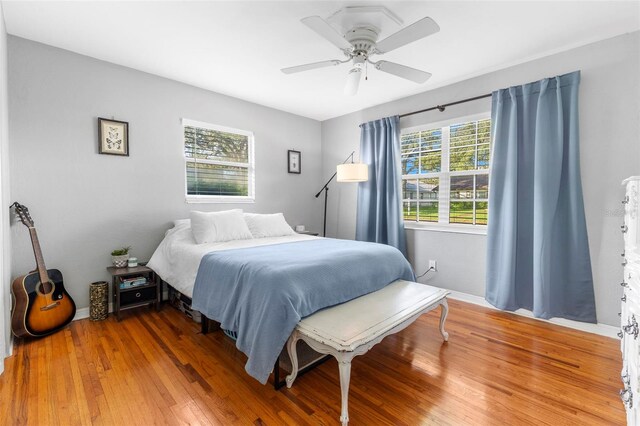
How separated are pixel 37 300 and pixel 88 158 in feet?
4.26

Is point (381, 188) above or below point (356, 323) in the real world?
above

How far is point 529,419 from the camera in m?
1.53

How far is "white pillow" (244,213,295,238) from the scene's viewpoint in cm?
348

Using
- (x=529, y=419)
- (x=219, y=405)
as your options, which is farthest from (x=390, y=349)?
(x=219, y=405)

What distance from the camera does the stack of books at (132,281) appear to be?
276 centimetres

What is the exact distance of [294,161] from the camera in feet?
15.0

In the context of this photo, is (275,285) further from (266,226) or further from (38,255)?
(38,255)

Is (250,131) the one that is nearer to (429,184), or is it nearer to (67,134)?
(67,134)

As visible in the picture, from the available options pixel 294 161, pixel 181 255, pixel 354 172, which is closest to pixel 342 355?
pixel 181 255

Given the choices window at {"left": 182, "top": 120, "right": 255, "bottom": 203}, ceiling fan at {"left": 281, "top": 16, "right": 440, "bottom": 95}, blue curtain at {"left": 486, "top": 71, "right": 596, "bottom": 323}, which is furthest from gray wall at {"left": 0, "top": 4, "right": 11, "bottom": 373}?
blue curtain at {"left": 486, "top": 71, "right": 596, "bottom": 323}

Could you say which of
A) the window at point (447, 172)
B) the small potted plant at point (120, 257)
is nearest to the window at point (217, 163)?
the small potted plant at point (120, 257)

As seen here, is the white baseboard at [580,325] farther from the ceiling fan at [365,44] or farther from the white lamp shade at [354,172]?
the ceiling fan at [365,44]

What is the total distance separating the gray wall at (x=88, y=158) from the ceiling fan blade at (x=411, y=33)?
2.47m

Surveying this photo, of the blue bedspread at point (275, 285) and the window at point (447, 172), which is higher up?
the window at point (447, 172)
